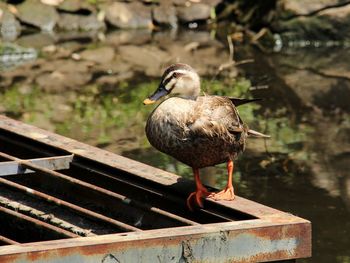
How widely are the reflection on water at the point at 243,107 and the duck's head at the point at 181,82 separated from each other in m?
1.81

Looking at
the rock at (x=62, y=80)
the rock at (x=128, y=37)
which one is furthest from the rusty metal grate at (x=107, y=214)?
the rock at (x=128, y=37)

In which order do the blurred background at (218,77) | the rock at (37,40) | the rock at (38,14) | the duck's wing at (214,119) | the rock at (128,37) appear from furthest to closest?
the rock at (38,14)
the rock at (128,37)
the rock at (37,40)
the blurred background at (218,77)
the duck's wing at (214,119)

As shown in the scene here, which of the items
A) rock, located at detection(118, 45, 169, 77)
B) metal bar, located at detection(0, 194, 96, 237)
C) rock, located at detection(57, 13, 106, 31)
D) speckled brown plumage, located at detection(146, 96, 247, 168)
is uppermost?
speckled brown plumage, located at detection(146, 96, 247, 168)

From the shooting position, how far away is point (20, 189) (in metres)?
5.25

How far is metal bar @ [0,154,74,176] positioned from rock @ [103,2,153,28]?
1108 centimetres

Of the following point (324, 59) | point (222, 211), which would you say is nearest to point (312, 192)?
point (222, 211)

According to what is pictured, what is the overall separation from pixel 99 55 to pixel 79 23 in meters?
2.31

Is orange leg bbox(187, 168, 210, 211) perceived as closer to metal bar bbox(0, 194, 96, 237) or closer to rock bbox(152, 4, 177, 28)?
metal bar bbox(0, 194, 96, 237)

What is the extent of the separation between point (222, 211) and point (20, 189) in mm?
1015

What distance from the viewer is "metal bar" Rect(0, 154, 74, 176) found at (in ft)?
18.2

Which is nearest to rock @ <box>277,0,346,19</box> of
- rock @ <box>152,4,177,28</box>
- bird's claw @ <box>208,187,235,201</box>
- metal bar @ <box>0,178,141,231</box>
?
rock @ <box>152,4,177,28</box>

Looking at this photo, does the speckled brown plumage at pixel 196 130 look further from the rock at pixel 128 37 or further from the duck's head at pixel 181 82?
the rock at pixel 128 37

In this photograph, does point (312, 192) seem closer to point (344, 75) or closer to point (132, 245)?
point (132, 245)

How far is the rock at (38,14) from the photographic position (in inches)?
636
